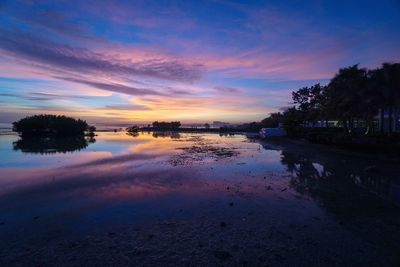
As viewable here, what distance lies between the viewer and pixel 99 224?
8.08 m

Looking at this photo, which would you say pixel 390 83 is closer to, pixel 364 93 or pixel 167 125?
pixel 364 93

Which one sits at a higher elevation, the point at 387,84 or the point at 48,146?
the point at 387,84

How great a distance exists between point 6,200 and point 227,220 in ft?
30.2

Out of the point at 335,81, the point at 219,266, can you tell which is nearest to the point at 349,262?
the point at 219,266

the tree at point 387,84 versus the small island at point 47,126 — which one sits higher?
the tree at point 387,84

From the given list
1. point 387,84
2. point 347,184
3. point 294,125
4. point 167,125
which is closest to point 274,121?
point 294,125

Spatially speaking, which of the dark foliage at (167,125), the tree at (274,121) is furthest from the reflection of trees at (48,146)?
the dark foliage at (167,125)

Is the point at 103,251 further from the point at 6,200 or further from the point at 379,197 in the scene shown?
the point at 379,197

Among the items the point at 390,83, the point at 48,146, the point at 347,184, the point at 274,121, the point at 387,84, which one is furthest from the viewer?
the point at 274,121

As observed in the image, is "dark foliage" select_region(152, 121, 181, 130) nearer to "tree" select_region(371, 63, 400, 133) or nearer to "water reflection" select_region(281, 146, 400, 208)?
"tree" select_region(371, 63, 400, 133)

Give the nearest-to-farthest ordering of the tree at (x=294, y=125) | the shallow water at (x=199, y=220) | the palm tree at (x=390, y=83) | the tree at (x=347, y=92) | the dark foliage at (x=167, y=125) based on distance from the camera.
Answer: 1. the shallow water at (x=199, y=220)
2. the palm tree at (x=390, y=83)
3. the tree at (x=347, y=92)
4. the tree at (x=294, y=125)
5. the dark foliage at (x=167, y=125)

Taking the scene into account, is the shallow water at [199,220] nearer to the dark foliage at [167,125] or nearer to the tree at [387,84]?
the tree at [387,84]

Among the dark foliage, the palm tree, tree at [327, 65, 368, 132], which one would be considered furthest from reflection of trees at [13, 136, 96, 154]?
the dark foliage

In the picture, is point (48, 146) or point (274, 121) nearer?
point (48, 146)
